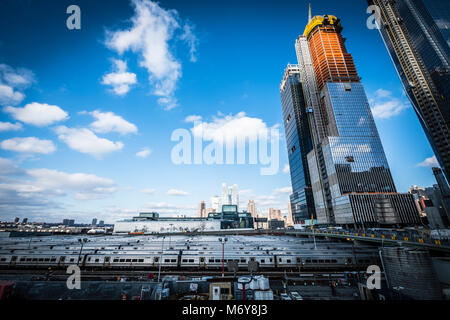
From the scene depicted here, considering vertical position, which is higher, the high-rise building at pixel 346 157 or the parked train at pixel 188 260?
the high-rise building at pixel 346 157

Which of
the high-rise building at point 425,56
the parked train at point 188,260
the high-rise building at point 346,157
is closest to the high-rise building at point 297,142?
the high-rise building at point 346,157

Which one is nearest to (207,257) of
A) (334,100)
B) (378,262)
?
(378,262)

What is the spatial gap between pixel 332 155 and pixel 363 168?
604 inches

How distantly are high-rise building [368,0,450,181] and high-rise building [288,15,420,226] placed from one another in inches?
972

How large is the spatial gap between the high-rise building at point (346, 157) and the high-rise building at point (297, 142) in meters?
11.2

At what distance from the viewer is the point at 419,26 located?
10312cm

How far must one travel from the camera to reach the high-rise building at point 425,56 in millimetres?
95062

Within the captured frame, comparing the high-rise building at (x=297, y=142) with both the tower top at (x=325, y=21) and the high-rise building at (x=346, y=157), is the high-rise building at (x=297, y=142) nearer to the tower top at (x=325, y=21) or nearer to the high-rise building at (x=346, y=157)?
the high-rise building at (x=346, y=157)

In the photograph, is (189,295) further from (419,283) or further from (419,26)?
(419,26)

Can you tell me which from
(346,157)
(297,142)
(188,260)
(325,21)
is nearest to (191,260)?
(188,260)

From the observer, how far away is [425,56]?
4104 inches

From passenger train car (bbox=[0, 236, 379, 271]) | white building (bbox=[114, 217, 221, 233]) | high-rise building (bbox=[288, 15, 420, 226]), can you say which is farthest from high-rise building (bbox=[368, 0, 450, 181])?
white building (bbox=[114, 217, 221, 233])

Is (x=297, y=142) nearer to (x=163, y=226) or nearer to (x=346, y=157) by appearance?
(x=346, y=157)

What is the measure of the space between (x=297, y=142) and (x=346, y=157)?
50.9 meters
